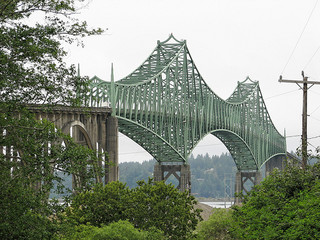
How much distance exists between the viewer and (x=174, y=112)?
9381cm

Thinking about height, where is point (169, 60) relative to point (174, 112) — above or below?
above

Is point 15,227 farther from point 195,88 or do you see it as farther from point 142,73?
point 195,88

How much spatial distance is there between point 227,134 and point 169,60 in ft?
98.5

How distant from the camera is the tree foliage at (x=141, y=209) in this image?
4422 cm

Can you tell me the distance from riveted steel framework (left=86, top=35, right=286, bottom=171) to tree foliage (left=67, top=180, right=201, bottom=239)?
21.7m

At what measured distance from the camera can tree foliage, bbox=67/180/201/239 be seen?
44.2 m

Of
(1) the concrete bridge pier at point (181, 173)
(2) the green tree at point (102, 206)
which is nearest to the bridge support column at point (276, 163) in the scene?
(1) the concrete bridge pier at point (181, 173)

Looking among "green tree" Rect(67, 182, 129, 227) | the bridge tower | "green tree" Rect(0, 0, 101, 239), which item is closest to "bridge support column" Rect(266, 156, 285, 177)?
the bridge tower

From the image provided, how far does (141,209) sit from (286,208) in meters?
16.1

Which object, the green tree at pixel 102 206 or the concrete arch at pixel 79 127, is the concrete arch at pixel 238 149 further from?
the green tree at pixel 102 206

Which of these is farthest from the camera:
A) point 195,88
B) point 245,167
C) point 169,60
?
point 245,167

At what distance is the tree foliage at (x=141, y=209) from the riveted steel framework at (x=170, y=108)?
21.7 meters

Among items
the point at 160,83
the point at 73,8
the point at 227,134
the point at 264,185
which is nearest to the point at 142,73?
the point at 160,83

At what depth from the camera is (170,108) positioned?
92.7m
